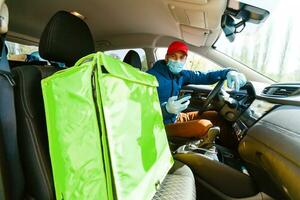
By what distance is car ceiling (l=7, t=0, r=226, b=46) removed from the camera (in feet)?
6.01

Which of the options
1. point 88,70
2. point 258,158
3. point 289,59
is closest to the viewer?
point 88,70

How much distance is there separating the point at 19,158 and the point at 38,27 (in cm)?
211

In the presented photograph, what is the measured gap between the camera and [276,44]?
6.20ft

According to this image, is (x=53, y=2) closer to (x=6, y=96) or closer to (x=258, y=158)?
(x=6, y=96)

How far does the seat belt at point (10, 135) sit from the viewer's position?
2.86 feet

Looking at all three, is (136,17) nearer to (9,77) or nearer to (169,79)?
(169,79)

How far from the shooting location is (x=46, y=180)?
34.8 inches

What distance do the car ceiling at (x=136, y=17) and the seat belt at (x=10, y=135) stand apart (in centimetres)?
115

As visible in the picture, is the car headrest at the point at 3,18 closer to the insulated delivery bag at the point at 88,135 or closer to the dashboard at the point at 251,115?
the insulated delivery bag at the point at 88,135

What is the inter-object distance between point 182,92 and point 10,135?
1.82 metres

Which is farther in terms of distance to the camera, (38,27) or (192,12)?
(38,27)

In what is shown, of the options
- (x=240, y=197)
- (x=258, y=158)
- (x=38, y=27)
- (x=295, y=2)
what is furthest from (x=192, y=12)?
(x=38, y=27)

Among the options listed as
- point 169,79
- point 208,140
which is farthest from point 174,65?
point 208,140

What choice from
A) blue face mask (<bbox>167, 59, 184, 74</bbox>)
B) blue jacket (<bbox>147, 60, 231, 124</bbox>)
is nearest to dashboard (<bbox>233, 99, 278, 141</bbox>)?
blue jacket (<bbox>147, 60, 231, 124</bbox>)
